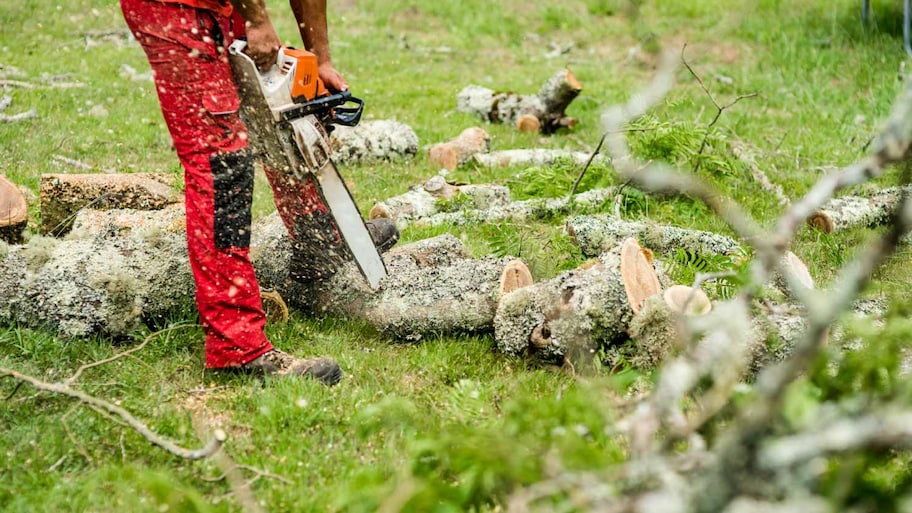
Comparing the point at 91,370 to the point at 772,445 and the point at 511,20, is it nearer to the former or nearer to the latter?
the point at 772,445

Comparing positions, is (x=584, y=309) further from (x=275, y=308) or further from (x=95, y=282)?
(x=95, y=282)

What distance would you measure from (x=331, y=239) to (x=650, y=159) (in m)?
2.23

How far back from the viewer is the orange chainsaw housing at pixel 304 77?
2.95 metres

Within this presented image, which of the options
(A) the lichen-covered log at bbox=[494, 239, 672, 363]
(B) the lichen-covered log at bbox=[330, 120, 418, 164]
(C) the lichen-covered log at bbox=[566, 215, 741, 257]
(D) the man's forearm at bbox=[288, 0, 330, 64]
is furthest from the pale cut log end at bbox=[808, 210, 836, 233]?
(D) the man's forearm at bbox=[288, 0, 330, 64]

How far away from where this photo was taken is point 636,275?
10.2 ft

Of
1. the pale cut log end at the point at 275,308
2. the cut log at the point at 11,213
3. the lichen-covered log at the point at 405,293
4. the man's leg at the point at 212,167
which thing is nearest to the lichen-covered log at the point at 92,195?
the cut log at the point at 11,213

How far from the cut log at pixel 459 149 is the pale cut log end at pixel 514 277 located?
2.46m

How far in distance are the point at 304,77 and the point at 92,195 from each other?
4.88 ft

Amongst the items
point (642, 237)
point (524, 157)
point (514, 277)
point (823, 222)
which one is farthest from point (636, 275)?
point (524, 157)

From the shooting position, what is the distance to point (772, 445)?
3.99 feet

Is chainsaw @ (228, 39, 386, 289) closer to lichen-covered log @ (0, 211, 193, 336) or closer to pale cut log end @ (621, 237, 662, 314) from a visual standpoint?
lichen-covered log @ (0, 211, 193, 336)

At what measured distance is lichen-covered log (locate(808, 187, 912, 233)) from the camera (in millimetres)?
4523

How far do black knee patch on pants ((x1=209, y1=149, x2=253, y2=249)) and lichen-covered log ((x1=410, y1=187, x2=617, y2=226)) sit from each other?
164 centimetres

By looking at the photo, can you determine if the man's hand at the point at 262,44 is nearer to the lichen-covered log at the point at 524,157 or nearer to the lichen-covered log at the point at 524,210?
the lichen-covered log at the point at 524,210
